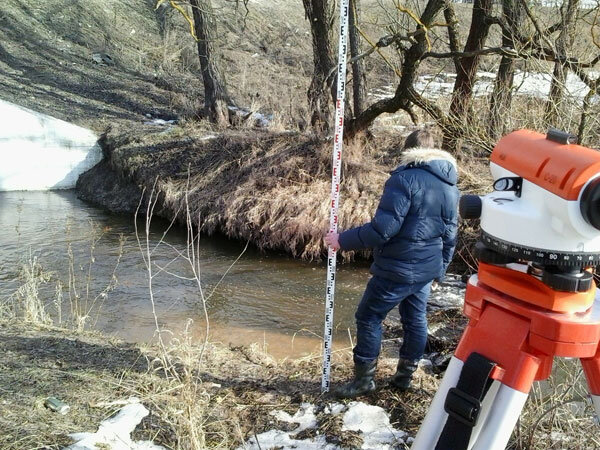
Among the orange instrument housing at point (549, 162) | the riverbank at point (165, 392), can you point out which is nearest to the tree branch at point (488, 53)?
the riverbank at point (165, 392)

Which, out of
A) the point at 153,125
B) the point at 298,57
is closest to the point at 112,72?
the point at 153,125

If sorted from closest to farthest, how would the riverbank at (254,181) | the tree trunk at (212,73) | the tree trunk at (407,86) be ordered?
the tree trunk at (407,86) → the riverbank at (254,181) → the tree trunk at (212,73)

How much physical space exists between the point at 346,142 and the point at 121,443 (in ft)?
26.3

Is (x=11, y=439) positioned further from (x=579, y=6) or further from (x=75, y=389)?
(x=579, y=6)

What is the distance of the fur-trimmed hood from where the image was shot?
300cm

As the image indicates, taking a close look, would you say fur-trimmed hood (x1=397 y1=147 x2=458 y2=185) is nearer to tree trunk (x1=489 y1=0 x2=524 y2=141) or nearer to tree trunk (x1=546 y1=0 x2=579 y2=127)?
tree trunk (x1=546 y1=0 x2=579 y2=127)

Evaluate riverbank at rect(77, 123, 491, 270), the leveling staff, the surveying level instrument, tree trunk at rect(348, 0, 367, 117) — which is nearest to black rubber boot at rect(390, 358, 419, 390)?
the leveling staff

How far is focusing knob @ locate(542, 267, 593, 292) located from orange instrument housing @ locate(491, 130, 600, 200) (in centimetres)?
23

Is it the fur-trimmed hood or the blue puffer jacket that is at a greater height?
the fur-trimmed hood

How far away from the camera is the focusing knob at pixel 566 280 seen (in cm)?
143

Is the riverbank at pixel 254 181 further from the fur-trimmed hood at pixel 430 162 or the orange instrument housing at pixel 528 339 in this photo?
the orange instrument housing at pixel 528 339

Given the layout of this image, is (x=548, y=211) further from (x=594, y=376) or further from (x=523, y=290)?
(x=594, y=376)

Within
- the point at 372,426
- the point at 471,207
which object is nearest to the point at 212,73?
the point at 372,426

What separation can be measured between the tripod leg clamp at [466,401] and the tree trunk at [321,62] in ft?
27.7
